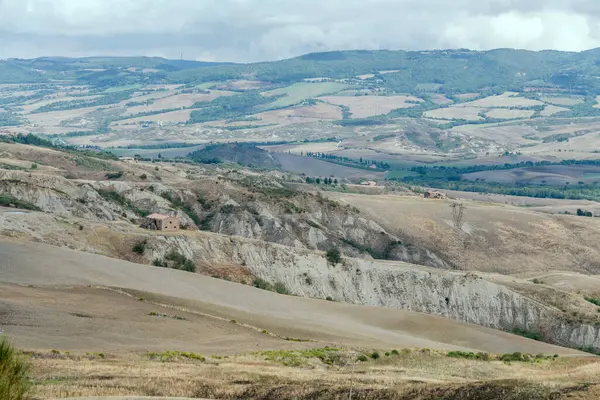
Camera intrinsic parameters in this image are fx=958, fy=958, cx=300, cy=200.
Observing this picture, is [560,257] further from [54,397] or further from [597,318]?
[54,397]

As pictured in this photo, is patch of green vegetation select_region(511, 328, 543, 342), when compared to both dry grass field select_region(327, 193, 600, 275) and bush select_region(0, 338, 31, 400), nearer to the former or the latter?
dry grass field select_region(327, 193, 600, 275)

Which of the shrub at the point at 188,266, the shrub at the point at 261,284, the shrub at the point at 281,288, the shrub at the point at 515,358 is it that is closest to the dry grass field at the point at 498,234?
the shrub at the point at 281,288

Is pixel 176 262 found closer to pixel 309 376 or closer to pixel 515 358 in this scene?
pixel 515 358

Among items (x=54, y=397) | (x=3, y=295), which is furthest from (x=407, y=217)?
(x=54, y=397)

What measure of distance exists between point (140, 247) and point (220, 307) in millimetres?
27226

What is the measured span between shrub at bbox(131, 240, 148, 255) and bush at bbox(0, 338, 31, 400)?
7412 cm

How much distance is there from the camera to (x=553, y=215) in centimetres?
17512

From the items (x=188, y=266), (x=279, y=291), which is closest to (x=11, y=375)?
(x=188, y=266)

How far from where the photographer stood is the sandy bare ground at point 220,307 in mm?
66188

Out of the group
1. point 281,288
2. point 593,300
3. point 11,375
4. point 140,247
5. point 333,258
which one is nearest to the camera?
point 11,375

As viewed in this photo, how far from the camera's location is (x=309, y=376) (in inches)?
1647

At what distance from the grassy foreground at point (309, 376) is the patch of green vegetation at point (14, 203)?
68.1 metres

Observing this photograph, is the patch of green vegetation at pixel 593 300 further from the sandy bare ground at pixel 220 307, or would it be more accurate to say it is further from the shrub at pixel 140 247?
the shrub at pixel 140 247

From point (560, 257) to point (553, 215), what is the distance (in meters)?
21.6
